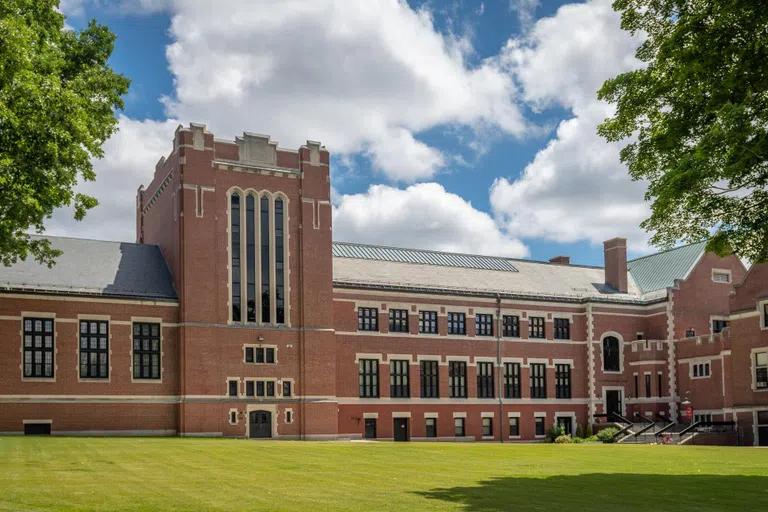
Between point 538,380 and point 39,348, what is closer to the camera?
point 39,348

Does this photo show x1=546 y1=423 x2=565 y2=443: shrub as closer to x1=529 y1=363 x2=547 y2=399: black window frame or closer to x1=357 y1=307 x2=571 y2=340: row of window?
x1=529 y1=363 x2=547 y2=399: black window frame

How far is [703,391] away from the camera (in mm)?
58250

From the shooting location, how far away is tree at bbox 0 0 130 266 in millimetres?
24672

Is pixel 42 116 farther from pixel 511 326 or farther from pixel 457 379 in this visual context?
pixel 511 326

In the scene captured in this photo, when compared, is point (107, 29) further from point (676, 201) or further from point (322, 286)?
point (322, 286)

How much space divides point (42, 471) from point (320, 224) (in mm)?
31507

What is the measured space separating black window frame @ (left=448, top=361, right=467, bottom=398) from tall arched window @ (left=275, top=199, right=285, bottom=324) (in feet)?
42.7

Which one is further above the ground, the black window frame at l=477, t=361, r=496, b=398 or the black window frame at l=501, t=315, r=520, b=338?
the black window frame at l=501, t=315, r=520, b=338

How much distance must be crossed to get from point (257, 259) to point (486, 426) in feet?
65.6

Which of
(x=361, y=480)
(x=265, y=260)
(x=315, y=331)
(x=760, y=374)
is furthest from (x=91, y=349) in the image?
(x=760, y=374)

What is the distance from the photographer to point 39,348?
147 feet

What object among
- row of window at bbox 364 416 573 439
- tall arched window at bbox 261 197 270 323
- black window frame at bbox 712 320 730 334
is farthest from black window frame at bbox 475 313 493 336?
black window frame at bbox 712 320 730 334

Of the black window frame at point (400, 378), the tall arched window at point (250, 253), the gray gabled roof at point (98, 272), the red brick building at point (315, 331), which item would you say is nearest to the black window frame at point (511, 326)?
the red brick building at point (315, 331)

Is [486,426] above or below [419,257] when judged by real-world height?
below
